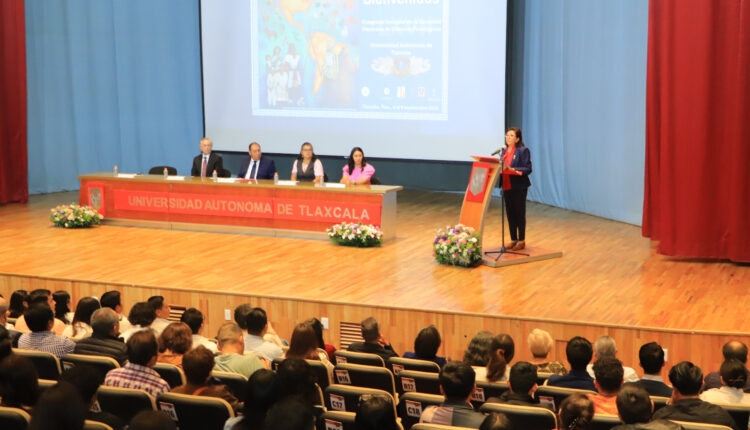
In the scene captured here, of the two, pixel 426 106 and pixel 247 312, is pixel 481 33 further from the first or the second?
pixel 247 312

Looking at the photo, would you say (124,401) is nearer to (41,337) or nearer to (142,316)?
(41,337)

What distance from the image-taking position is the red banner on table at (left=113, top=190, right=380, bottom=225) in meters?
8.91

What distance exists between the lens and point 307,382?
3.12m

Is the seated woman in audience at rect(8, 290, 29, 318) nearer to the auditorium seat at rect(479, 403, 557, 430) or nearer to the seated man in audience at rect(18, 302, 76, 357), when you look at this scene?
the seated man in audience at rect(18, 302, 76, 357)

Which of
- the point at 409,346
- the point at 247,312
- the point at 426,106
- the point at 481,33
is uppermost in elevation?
the point at 481,33

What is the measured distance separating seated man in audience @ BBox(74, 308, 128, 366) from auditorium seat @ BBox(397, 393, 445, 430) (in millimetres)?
1554

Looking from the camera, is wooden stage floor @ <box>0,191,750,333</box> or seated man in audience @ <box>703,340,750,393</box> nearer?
seated man in audience @ <box>703,340,750,393</box>

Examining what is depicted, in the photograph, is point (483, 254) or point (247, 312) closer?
point (247, 312)

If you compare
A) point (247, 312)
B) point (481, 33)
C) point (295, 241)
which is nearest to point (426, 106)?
point (481, 33)

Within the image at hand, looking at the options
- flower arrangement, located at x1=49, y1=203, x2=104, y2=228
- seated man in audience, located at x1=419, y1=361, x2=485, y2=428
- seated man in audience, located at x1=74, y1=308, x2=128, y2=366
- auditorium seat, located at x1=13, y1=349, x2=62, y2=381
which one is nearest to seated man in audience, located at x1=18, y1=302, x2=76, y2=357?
seated man in audience, located at x1=74, y1=308, x2=128, y2=366

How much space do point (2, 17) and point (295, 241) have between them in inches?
230

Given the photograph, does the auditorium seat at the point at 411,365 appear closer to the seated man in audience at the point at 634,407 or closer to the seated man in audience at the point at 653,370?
the seated man in audience at the point at 653,370

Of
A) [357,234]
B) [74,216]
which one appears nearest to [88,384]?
[357,234]

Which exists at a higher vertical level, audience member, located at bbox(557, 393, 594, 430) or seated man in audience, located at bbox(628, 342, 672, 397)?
audience member, located at bbox(557, 393, 594, 430)
